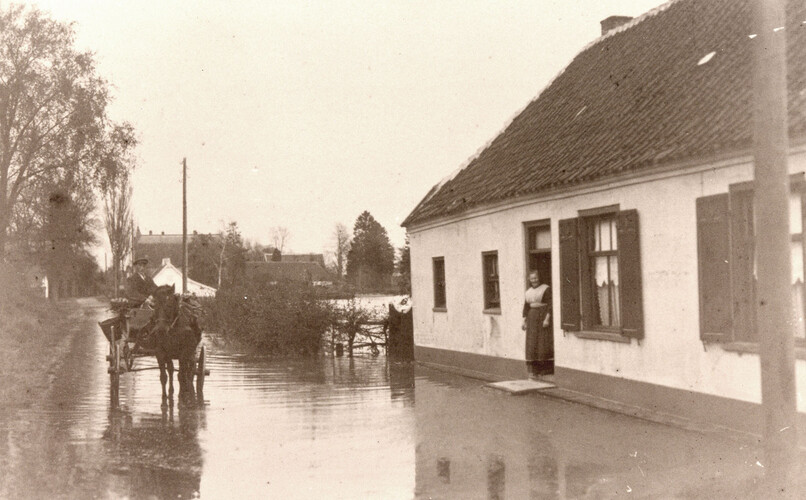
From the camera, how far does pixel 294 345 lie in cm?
2334

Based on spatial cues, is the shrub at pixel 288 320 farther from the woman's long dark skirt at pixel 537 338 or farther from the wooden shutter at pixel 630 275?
the wooden shutter at pixel 630 275

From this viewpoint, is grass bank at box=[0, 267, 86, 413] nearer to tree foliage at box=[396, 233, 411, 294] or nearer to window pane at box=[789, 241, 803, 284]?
window pane at box=[789, 241, 803, 284]

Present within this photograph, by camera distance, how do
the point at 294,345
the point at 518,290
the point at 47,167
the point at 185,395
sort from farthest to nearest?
the point at 47,167, the point at 294,345, the point at 518,290, the point at 185,395

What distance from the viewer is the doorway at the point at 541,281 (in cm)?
1492

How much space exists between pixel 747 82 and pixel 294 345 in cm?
1484

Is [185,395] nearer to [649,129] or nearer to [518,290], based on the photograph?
[518,290]

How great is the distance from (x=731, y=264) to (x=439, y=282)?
1046 cm

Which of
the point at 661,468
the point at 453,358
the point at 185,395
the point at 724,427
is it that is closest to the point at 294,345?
the point at 453,358

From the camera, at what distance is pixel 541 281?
15.9 meters

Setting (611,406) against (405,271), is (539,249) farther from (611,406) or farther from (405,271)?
(405,271)

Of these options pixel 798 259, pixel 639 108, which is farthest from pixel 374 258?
pixel 798 259

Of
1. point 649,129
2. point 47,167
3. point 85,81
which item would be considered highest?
point 85,81

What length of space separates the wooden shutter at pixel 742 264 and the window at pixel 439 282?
1020cm

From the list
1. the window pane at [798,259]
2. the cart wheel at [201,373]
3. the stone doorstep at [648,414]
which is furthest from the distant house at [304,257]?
the window pane at [798,259]
